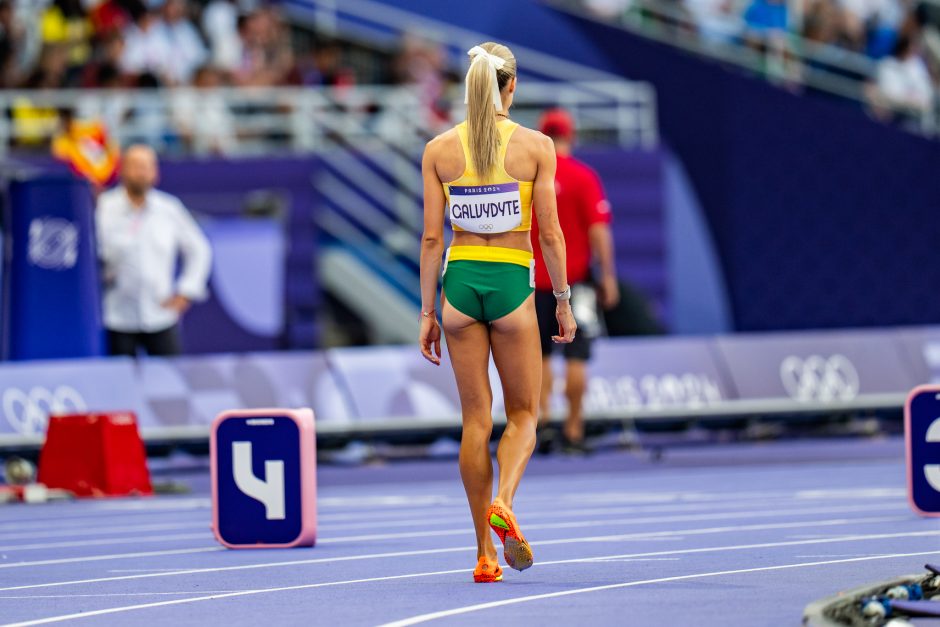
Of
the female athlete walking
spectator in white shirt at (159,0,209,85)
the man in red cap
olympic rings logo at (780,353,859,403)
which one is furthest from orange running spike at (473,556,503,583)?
spectator in white shirt at (159,0,209,85)

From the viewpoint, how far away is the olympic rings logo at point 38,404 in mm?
13867

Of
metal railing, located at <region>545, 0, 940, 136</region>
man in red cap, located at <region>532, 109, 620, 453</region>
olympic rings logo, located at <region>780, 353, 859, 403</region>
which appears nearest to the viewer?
man in red cap, located at <region>532, 109, 620, 453</region>

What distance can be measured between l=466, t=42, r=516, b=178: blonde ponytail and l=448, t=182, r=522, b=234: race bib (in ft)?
0.23

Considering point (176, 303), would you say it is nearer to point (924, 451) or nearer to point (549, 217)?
point (924, 451)

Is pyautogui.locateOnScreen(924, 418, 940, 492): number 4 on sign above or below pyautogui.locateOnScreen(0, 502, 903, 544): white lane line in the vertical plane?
above

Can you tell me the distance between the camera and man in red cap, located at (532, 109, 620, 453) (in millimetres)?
13305

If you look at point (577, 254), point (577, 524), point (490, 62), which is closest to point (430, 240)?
point (490, 62)

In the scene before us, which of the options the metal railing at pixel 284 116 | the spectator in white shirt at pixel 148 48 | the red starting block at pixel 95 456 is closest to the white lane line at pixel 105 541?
the red starting block at pixel 95 456

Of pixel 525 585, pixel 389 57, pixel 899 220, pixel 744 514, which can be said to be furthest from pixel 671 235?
pixel 525 585

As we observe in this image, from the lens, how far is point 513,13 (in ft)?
74.1

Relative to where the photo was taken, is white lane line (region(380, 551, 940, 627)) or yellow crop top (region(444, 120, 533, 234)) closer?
white lane line (region(380, 551, 940, 627))

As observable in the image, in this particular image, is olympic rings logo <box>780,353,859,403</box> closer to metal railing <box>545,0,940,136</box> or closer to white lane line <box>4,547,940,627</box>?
metal railing <box>545,0,940,136</box>

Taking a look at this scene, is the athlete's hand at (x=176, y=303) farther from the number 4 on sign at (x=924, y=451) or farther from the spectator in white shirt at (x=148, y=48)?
the number 4 on sign at (x=924, y=451)

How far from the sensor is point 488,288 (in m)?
7.26
